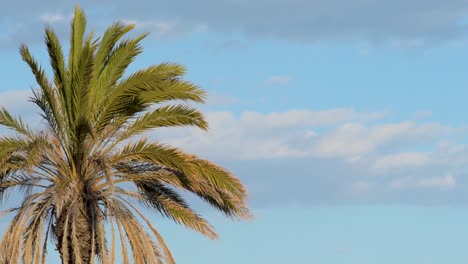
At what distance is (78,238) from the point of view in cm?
3594

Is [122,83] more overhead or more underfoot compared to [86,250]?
more overhead

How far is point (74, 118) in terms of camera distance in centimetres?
3600

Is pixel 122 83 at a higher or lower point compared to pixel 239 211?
higher

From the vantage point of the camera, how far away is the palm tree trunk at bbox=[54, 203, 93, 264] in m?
35.7

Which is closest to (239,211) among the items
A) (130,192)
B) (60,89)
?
(130,192)

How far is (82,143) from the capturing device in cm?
3569

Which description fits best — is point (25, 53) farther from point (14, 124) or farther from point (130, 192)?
point (130, 192)

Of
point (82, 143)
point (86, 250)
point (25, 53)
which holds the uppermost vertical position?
point (25, 53)

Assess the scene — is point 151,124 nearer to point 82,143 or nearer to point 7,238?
point 82,143

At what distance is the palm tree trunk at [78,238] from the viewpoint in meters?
35.7

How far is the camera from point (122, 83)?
119 feet

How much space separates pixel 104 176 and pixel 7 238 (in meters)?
2.69

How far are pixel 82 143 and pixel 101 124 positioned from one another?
763mm

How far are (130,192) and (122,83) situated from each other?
2.63 m
